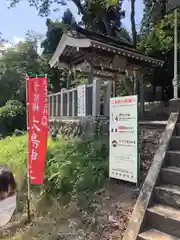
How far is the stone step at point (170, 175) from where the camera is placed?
3.58 m

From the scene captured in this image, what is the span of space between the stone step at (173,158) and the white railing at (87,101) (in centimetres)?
277

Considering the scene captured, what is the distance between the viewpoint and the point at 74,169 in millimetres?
4902

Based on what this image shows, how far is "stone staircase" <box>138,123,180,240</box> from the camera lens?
298cm

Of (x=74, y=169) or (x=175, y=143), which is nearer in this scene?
(x=175, y=143)

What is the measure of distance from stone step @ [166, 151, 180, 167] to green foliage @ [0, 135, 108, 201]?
118 cm

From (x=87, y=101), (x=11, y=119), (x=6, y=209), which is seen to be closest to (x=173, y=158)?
(x=6, y=209)

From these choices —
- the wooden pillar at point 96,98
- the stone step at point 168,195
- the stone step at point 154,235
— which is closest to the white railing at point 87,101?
the wooden pillar at point 96,98

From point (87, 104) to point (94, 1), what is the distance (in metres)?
9.57

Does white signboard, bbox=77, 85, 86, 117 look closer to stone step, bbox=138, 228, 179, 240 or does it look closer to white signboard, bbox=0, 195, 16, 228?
white signboard, bbox=0, 195, 16, 228

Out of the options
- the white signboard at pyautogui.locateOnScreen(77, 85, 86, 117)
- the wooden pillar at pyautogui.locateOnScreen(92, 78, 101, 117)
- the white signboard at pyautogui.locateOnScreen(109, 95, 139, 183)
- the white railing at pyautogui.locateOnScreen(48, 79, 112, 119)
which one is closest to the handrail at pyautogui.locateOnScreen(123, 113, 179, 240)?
the white signboard at pyautogui.locateOnScreen(109, 95, 139, 183)

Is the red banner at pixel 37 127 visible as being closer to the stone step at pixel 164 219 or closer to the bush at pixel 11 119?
the stone step at pixel 164 219

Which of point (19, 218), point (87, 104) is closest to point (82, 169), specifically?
point (19, 218)

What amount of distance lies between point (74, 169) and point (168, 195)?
2051 millimetres

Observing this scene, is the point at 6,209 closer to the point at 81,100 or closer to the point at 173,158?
the point at 173,158
